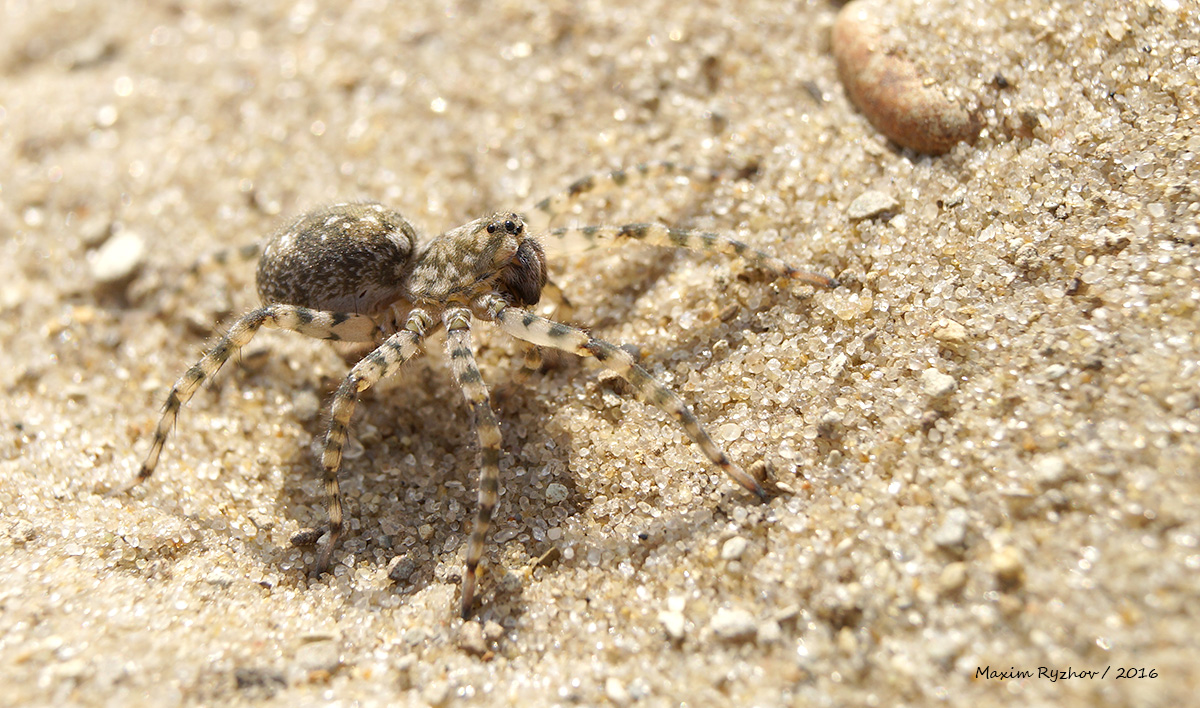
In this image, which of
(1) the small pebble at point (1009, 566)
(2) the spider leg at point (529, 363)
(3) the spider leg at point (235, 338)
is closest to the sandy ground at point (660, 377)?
(1) the small pebble at point (1009, 566)

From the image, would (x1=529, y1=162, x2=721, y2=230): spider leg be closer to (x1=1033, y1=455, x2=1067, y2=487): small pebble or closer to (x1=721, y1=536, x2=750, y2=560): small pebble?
(x1=721, y1=536, x2=750, y2=560): small pebble

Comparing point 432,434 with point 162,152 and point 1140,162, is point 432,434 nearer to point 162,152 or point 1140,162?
point 162,152

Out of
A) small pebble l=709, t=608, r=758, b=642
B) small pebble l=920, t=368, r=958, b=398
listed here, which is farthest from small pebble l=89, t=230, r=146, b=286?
small pebble l=920, t=368, r=958, b=398

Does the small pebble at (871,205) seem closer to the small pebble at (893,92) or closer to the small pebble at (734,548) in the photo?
the small pebble at (893,92)

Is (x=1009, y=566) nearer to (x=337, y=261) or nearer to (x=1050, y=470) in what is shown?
(x=1050, y=470)

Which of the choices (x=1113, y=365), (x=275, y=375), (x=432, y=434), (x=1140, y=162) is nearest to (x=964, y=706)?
(x=1113, y=365)

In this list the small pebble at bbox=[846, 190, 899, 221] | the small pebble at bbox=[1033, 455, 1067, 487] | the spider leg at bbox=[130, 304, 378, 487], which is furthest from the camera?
the small pebble at bbox=[846, 190, 899, 221]

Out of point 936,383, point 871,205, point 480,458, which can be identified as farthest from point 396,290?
point 936,383
